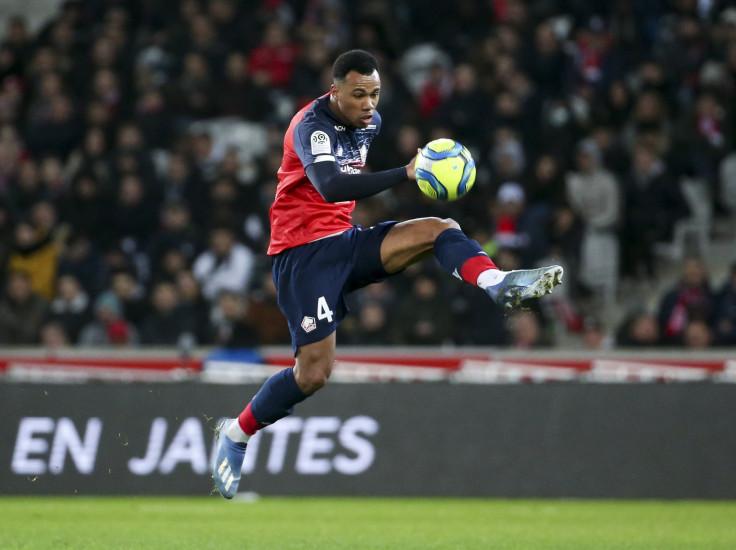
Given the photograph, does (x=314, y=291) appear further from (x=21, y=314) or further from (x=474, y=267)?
(x=21, y=314)

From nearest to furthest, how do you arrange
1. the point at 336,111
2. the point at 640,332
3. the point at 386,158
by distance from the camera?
the point at 336,111 < the point at 640,332 < the point at 386,158

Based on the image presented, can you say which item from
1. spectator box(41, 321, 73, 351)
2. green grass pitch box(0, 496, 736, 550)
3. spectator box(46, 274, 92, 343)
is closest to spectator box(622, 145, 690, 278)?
green grass pitch box(0, 496, 736, 550)

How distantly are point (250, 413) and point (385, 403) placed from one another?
142 inches

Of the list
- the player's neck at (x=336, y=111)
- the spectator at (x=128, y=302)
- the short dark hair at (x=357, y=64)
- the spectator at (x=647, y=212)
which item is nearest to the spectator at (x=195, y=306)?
the spectator at (x=128, y=302)

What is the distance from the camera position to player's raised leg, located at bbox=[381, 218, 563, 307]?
5906 millimetres

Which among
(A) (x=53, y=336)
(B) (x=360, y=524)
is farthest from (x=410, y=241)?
(A) (x=53, y=336)

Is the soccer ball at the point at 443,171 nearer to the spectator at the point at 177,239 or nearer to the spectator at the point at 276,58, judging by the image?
the spectator at the point at 177,239

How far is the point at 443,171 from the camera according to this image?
612cm

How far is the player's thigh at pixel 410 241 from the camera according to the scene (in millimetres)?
6676

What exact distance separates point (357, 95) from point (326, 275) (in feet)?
3.35

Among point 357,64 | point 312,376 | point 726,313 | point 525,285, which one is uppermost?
point 357,64

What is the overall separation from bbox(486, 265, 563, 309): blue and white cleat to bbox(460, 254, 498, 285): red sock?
0.57ft

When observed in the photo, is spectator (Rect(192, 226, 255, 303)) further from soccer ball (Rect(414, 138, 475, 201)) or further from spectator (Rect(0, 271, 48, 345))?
soccer ball (Rect(414, 138, 475, 201))

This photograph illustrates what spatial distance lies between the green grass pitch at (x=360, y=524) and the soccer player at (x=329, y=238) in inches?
45.1
